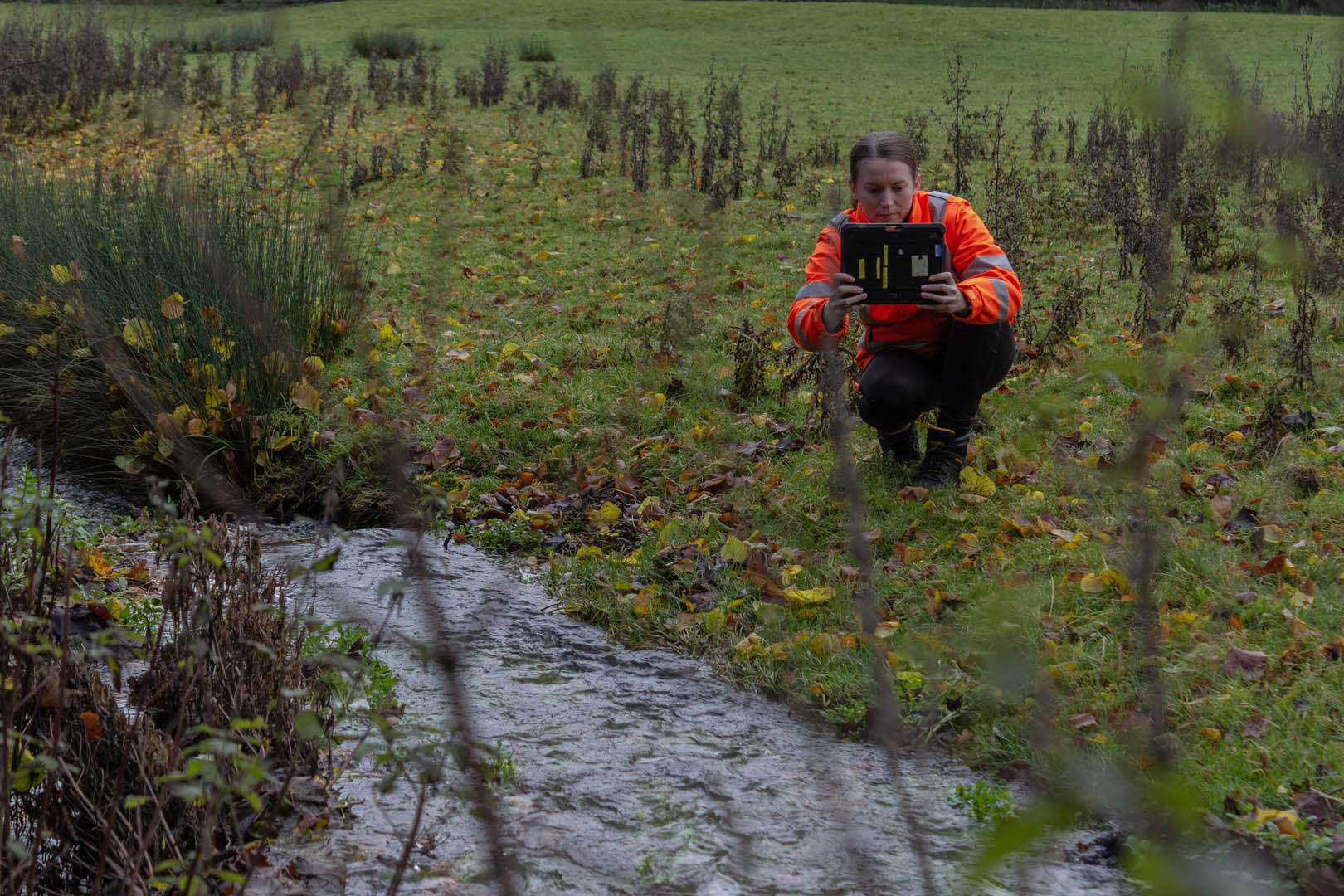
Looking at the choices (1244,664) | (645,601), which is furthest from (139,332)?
(1244,664)

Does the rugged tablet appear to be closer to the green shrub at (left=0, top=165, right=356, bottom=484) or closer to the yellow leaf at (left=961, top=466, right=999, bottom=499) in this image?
the yellow leaf at (left=961, top=466, right=999, bottom=499)

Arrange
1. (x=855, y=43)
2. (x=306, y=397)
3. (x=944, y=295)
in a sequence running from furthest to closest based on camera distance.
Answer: (x=855, y=43) → (x=306, y=397) → (x=944, y=295)

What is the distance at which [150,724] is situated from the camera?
212cm

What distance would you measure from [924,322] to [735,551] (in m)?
1.21

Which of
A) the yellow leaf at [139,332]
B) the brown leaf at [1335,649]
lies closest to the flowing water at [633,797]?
the brown leaf at [1335,649]

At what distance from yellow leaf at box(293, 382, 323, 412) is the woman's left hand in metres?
2.64

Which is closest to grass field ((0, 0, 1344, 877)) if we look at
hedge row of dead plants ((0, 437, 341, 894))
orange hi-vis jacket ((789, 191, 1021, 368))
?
orange hi-vis jacket ((789, 191, 1021, 368))

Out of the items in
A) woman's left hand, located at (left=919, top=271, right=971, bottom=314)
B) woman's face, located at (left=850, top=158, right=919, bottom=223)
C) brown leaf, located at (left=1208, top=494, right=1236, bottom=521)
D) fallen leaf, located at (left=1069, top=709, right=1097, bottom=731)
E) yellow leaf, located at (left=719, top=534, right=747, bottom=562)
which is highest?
woman's face, located at (left=850, top=158, right=919, bottom=223)

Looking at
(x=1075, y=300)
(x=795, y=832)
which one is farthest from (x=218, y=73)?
(x=795, y=832)

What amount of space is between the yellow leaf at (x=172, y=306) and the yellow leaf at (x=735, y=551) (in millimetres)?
2408

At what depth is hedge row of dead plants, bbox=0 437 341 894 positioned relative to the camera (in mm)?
1783

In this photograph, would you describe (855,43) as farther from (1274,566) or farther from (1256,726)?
(1256,726)

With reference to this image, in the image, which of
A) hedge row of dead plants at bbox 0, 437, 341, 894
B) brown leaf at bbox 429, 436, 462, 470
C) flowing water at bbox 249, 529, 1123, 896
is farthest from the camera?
brown leaf at bbox 429, 436, 462, 470

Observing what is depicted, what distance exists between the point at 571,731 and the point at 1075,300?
13.1 ft
